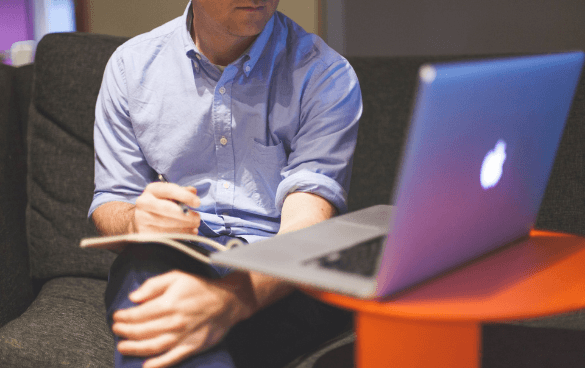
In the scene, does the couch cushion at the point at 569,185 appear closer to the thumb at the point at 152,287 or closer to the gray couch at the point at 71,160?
the gray couch at the point at 71,160

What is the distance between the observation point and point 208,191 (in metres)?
1.14

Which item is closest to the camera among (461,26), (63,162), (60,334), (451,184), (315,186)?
(451,184)

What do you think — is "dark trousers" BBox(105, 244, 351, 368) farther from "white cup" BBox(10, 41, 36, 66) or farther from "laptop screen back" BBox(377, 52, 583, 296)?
"white cup" BBox(10, 41, 36, 66)

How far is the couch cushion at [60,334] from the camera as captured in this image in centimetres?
99

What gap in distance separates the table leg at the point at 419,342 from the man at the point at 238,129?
1.11 ft

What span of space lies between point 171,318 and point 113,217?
1.43 ft

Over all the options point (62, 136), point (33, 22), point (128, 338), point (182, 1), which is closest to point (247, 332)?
point (128, 338)

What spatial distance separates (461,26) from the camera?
1817mm

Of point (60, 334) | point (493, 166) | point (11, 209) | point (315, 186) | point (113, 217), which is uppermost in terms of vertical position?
point (493, 166)

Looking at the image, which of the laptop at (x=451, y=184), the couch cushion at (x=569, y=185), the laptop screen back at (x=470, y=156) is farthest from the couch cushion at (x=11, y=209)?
the couch cushion at (x=569, y=185)

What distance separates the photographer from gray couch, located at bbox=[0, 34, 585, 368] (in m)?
1.32

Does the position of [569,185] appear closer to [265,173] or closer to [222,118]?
[265,173]

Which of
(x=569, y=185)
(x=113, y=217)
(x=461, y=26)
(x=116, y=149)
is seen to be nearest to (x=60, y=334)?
(x=113, y=217)

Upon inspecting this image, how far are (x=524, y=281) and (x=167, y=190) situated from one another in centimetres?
50
